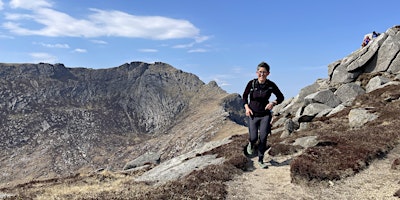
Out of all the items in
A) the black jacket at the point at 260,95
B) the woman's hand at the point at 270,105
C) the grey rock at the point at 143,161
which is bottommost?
the grey rock at the point at 143,161

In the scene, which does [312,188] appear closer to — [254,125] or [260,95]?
[254,125]

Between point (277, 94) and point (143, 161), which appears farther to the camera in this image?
point (143, 161)

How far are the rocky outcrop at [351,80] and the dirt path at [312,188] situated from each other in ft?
61.9

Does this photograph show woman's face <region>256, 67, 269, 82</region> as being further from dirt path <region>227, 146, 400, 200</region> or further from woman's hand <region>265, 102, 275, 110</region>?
dirt path <region>227, 146, 400, 200</region>

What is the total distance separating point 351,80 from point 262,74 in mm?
39769

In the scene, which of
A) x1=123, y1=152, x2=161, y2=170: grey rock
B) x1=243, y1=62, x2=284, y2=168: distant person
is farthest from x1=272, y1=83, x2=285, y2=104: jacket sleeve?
x1=123, y1=152, x2=161, y2=170: grey rock

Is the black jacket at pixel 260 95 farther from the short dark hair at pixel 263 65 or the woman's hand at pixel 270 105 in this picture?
the short dark hair at pixel 263 65

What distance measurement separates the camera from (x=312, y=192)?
1433 centimetres

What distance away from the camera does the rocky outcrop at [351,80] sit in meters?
40.5

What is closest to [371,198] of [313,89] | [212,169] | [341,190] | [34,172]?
[341,190]

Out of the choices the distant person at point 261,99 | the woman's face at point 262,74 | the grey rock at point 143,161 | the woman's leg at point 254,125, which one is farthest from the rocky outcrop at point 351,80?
the woman's face at point 262,74

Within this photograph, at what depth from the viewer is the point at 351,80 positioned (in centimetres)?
5025

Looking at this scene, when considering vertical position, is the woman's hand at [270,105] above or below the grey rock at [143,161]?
above

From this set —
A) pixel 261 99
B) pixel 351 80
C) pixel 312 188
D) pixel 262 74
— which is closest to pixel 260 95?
pixel 261 99
